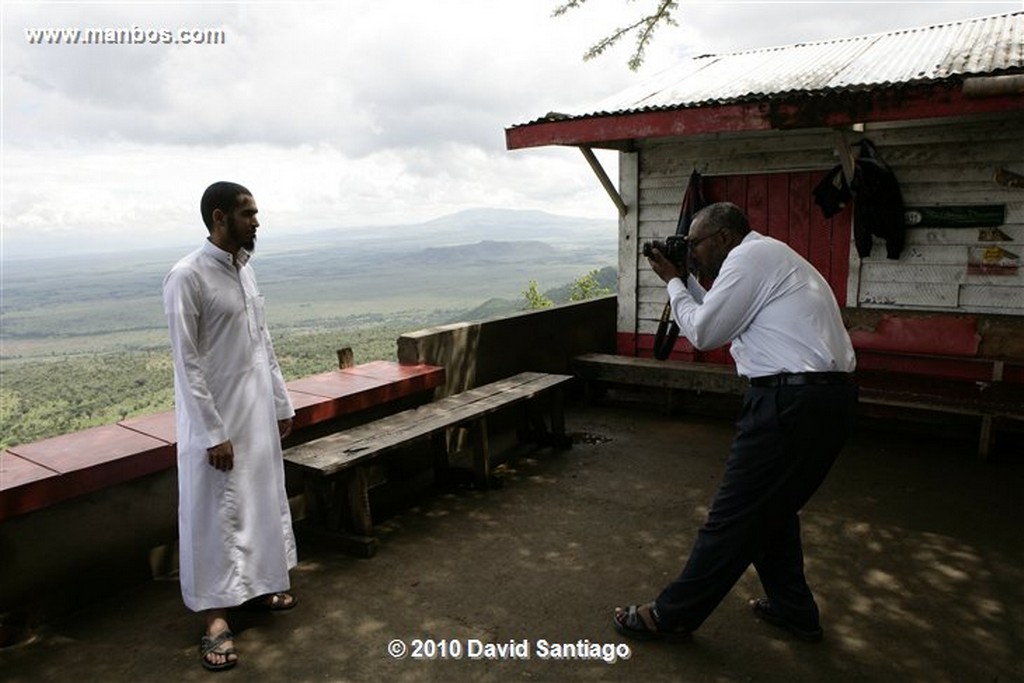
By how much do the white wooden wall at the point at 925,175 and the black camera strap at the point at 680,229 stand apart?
17cm

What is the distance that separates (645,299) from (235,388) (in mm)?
5273

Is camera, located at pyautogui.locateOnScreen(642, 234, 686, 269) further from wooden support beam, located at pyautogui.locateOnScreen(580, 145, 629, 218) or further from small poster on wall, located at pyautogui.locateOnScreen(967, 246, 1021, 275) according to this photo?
small poster on wall, located at pyautogui.locateOnScreen(967, 246, 1021, 275)

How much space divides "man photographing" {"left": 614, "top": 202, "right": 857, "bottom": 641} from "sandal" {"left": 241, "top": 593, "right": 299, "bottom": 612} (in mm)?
1854

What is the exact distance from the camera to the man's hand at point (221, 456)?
9.84 feet

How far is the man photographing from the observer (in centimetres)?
272

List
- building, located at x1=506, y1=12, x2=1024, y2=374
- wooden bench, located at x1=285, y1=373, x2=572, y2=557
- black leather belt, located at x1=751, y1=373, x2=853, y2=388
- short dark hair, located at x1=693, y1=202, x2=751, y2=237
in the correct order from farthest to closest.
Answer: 1. building, located at x1=506, y1=12, x2=1024, y2=374
2. wooden bench, located at x1=285, y1=373, x2=572, y2=557
3. short dark hair, located at x1=693, y1=202, x2=751, y2=237
4. black leather belt, located at x1=751, y1=373, x2=853, y2=388

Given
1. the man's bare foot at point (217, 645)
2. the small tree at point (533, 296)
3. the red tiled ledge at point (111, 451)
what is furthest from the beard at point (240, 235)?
the small tree at point (533, 296)

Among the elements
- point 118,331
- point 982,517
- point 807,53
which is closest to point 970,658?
point 982,517

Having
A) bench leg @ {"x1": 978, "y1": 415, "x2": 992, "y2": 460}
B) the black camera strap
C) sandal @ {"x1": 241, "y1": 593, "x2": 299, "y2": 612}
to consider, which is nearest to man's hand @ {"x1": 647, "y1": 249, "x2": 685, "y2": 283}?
sandal @ {"x1": 241, "y1": 593, "x2": 299, "y2": 612}

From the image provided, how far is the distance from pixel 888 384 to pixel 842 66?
2.96 meters

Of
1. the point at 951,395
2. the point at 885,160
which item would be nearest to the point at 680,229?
the point at 885,160

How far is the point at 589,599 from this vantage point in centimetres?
355

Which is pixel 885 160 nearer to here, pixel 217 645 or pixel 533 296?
pixel 217 645

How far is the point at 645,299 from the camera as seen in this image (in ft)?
25.1
